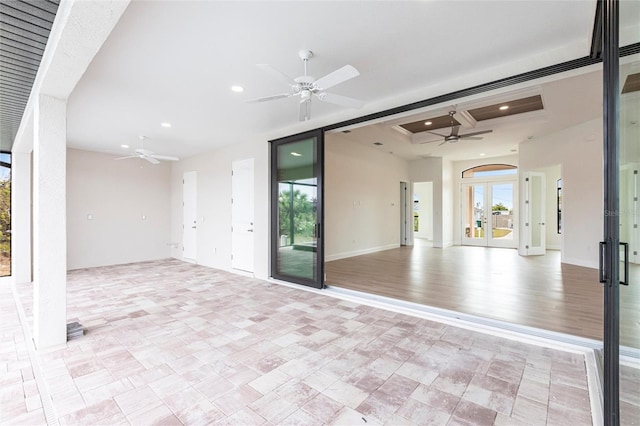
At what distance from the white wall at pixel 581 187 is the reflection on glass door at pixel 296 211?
6.10 m

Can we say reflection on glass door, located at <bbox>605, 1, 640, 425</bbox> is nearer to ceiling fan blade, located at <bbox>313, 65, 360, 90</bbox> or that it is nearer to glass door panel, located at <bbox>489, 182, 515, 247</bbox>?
ceiling fan blade, located at <bbox>313, 65, 360, 90</bbox>

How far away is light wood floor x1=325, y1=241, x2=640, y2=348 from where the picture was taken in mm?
3218

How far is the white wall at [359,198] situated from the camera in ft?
25.2

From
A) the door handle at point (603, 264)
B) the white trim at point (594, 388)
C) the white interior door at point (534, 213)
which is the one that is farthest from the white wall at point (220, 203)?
the white interior door at point (534, 213)

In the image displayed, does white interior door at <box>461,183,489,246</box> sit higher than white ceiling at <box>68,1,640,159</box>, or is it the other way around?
white ceiling at <box>68,1,640,159</box>

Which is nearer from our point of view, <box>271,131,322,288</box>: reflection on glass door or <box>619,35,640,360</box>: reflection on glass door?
<box>619,35,640,360</box>: reflection on glass door

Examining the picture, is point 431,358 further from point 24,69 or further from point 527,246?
point 527,246

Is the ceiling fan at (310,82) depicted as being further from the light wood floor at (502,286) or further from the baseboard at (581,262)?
the baseboard at (581,262)

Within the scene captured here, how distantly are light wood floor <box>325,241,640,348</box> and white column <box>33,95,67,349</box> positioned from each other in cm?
368

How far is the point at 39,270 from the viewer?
298cm

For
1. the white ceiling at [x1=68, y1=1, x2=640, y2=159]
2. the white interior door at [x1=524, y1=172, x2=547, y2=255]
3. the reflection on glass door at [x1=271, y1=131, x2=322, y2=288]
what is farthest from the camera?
the white interior door at [x1=524, y1=172, x2=547, y2=255]

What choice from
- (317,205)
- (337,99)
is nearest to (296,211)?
(317,205)

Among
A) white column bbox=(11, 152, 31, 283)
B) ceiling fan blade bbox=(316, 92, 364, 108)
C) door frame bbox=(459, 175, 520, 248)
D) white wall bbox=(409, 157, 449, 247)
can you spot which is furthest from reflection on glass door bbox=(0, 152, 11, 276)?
door frame bbox=(459, 175, 520, 248)

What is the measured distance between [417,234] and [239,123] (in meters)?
11.0
